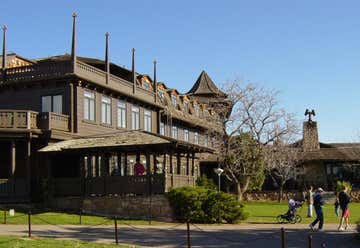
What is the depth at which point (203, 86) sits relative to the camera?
67688 mm

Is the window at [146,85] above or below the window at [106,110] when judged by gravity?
above

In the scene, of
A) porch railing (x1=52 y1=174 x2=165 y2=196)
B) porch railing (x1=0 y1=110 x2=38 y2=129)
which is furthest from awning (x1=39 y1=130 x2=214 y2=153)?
porch railing (x1=0 y1=110 x2=38 y2=129)

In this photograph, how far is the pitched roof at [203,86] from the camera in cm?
6588

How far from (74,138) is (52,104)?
2.55m

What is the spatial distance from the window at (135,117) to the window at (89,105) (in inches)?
199

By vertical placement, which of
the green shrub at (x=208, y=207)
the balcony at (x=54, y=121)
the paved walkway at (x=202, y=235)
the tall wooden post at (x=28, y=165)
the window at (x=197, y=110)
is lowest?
the paved walkway at (x=202, y=235)

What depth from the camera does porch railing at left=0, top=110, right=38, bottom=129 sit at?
94.8 ft

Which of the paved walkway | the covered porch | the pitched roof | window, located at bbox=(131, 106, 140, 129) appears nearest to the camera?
the paved walkway

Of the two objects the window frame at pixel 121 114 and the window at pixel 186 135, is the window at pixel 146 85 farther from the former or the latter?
the window at pixel 186 135

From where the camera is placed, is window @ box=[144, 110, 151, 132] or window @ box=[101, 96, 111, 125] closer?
window @ box=[101, 96, 111, 125]

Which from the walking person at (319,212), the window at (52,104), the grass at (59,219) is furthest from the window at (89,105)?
the walking person at (319,212)

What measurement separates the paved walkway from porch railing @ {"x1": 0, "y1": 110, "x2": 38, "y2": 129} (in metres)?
8.28

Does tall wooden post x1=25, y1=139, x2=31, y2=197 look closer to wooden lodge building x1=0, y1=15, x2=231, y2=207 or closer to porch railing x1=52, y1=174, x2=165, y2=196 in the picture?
wooden lodge building x1=0, y1=15, x2=231, y2=207

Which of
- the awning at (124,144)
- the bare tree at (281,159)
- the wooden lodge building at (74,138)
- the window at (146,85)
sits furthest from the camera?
the bare tree at (281,159)
